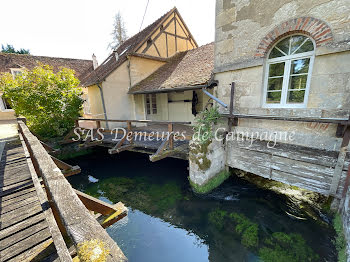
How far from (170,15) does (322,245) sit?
11.6m

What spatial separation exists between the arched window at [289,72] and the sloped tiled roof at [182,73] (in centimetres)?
239

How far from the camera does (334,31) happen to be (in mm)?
2869

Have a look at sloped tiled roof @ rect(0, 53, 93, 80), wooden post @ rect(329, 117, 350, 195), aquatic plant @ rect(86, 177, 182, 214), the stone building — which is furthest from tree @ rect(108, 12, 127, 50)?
wooden post @ rect(329, 117, 350, 195)

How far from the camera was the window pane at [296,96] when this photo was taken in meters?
3.49

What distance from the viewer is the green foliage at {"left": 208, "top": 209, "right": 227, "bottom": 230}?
3.77 meters

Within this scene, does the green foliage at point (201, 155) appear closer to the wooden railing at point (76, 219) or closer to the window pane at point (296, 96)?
the window pane at point (296, 96)

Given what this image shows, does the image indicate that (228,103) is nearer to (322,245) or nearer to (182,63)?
(322,245)

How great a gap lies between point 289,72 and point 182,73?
491cm

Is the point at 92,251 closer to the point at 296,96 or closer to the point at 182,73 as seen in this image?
the point at 296,96

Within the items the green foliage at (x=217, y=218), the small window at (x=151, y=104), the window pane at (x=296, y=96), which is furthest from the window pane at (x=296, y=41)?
the small window at (x=151, y=104)

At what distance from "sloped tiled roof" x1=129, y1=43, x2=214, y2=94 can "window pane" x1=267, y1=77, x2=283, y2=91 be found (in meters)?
2.36

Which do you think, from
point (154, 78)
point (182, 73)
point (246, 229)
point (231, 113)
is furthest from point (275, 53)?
point (154, 78)

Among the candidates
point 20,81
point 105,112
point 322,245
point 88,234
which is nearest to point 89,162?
point 105,112

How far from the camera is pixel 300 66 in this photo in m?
3.46
